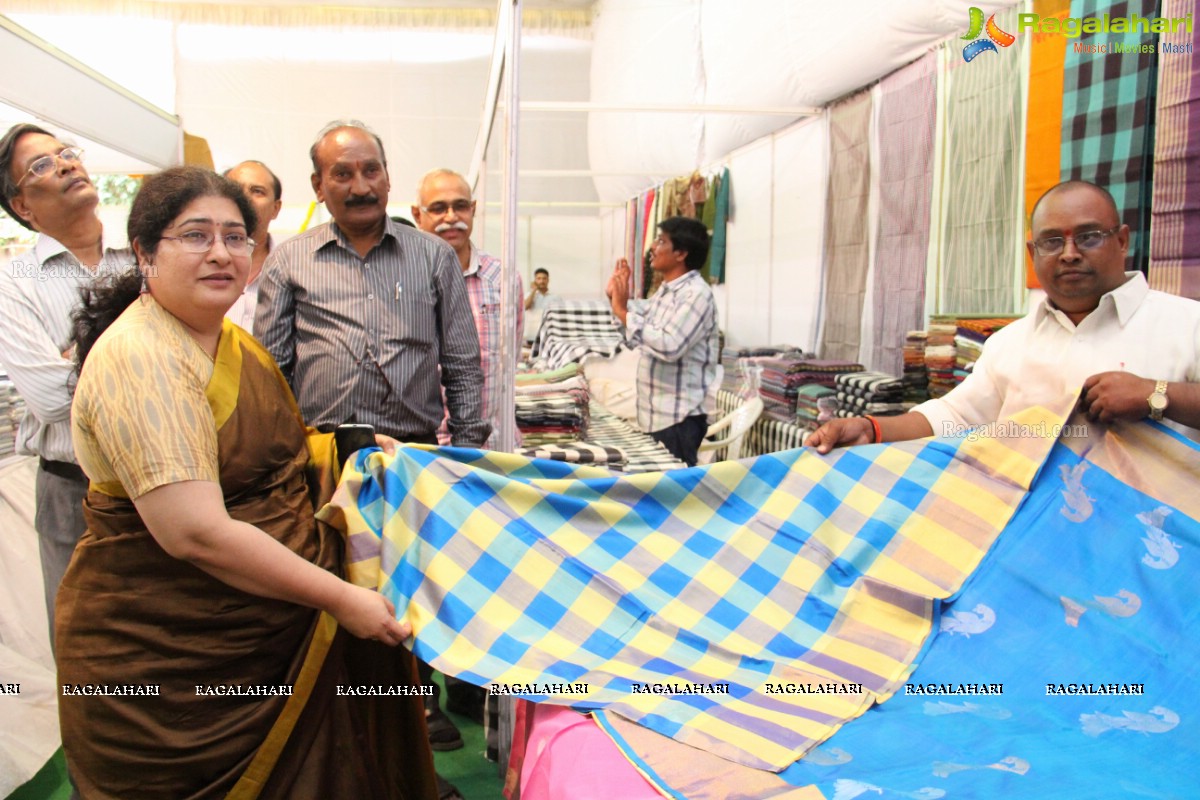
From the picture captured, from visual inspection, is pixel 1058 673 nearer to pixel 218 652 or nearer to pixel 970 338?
pixel 218 652

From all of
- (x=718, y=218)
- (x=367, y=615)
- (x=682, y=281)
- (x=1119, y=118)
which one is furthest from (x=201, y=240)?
(x=718, y=218)

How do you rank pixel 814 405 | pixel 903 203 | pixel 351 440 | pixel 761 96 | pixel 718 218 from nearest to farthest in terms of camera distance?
pixel 351 440 → pixel 903 203 → pixel 814 405 → pixel 761 96 → pixel 718 218

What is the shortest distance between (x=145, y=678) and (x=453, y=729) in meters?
1.37

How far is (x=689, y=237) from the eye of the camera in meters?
3.73

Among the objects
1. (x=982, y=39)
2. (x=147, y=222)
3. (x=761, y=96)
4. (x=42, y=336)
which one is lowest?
(x=42, y=336)

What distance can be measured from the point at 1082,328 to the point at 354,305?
6.11ft

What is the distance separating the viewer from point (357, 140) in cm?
235

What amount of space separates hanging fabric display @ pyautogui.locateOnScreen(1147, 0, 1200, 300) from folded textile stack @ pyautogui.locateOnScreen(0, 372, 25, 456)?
3.76 meters

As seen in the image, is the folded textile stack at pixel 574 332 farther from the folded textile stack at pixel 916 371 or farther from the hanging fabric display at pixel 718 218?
the folded textile stack at pixel 916 371

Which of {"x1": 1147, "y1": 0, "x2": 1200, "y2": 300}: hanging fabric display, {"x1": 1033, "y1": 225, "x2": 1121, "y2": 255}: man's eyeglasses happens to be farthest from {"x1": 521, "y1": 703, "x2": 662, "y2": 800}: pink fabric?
{"x1": 1147, "y1": 0, "x2": 1200, "y2": 300}: hanging fabric display

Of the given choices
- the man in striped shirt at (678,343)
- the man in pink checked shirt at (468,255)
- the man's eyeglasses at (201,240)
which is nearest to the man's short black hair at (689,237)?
the man in striped shirt at (678,343)

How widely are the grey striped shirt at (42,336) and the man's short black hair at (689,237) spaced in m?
2.16

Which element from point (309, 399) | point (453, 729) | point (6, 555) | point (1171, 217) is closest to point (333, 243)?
point (309, 399)

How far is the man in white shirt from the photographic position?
3.05 m
